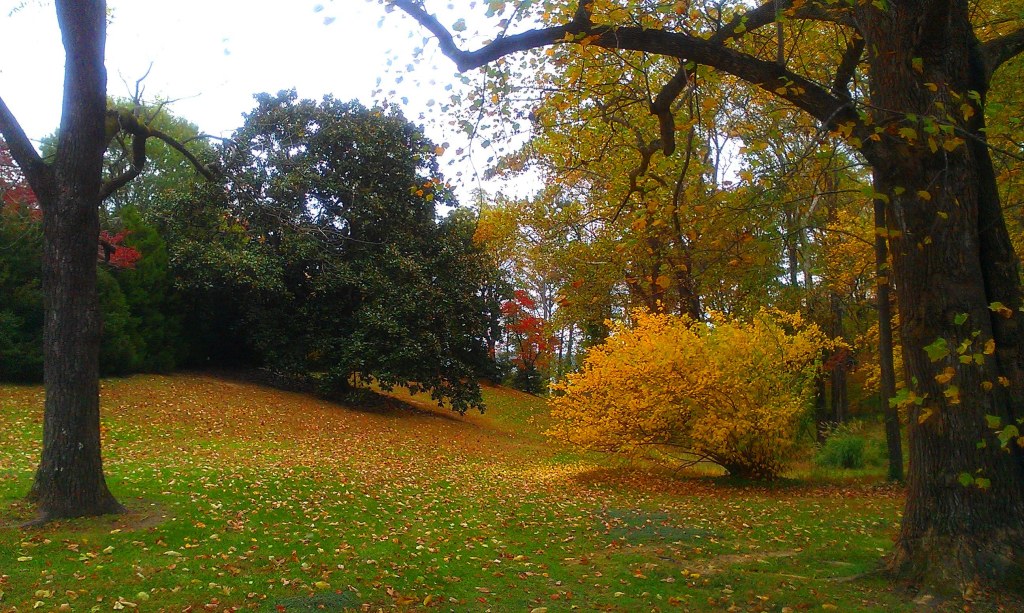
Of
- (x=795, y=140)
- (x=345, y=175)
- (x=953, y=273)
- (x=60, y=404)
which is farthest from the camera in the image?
(x=345, y=175)

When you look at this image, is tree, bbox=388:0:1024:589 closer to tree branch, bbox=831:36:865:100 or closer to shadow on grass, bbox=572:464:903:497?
tree branch, bbox=831:36:865:100

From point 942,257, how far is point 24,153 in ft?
27.2

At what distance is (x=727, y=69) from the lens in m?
6.79

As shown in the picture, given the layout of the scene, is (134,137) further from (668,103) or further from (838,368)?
(838,368)

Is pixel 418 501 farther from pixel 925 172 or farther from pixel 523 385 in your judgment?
pixel 523 385

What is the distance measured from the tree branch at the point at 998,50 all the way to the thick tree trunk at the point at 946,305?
0.17 metres

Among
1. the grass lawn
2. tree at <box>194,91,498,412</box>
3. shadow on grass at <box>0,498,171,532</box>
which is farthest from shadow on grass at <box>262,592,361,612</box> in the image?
tree at <box>194,91,498,412</box>

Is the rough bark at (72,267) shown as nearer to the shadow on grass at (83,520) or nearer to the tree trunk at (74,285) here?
the tree trunk at (74,285)

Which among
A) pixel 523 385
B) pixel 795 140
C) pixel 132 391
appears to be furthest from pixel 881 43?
pixel 523 385

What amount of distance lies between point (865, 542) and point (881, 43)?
5.38m

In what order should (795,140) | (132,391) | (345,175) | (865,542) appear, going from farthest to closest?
(345,175) → (132,391) → (795,140) → (865,542)

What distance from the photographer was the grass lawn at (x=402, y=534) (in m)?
6.17

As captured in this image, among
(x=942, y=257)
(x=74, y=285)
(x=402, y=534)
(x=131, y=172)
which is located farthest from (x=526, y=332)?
(x=942, y=257)

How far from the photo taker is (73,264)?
759cm
